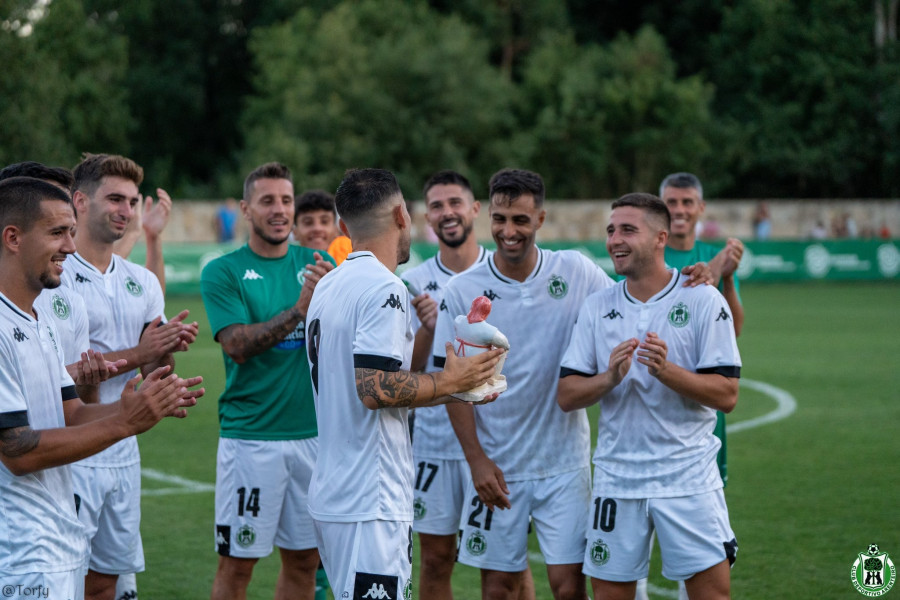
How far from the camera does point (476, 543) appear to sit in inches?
219

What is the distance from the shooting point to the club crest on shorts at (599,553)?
504 centimetres

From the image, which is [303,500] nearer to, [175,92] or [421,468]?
[421,468]

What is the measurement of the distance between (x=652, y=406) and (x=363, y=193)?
179cm

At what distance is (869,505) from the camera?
28.3 ft

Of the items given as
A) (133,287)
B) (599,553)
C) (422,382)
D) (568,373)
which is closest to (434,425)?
(568,373)

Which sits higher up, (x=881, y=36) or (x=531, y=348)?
(x=881, y=36)

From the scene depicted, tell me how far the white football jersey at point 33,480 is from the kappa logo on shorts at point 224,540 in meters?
1.77

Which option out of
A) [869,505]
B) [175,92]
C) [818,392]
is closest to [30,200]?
[869,505]

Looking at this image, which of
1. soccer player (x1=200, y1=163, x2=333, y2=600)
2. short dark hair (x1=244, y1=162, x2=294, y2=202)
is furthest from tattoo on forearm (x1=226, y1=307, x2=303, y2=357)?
short dark hair (x1=244, y1=162, x2=294, y2=202)

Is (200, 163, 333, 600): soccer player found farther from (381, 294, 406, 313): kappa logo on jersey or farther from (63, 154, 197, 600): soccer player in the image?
(381, 294, 406, 313): kappa logo on jersey

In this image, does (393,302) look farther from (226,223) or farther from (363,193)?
(226,223)

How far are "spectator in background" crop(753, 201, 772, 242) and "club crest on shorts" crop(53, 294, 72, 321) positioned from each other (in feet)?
114

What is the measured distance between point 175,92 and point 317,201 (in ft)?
131

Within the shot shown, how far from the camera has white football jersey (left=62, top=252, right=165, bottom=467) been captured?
560 cm
